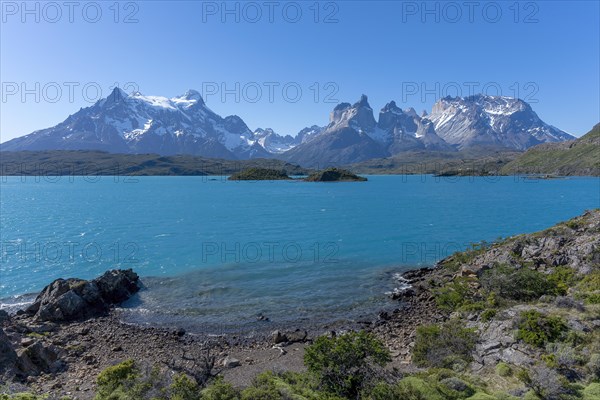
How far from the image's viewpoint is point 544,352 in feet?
61.3

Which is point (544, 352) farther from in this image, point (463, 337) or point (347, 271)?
point (347, 271)

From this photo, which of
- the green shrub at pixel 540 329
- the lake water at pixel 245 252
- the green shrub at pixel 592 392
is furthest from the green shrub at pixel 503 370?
the lake water at pixel 245 252

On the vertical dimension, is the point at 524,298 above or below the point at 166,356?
above

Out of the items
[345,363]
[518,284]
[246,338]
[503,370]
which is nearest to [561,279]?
[518,284]

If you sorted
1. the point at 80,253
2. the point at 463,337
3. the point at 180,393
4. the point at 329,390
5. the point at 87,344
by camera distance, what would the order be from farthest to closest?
the point at 80,253
the point at 87,344
the point at 463,337
the point at 329,390
the point at 180,393

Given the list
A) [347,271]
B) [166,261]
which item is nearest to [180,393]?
[347,271]

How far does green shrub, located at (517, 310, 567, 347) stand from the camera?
19.5m

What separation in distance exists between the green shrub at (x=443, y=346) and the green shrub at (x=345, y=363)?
14.9 ft

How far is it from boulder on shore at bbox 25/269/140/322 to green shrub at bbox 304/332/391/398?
29091mm

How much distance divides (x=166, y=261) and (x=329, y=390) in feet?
155

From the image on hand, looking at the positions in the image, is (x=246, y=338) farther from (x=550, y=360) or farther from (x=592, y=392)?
(x=592, y=392)

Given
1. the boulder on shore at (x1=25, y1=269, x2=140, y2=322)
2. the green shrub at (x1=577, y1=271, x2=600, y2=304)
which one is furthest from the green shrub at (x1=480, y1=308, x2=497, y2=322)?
the boulder on shore at (x1=25, y1=269, x2=140, y2=322)

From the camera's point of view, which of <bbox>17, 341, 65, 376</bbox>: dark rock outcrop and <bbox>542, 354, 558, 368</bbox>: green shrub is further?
<bbox>17, 341, 65, 376</bbox>: dark rock outcrop

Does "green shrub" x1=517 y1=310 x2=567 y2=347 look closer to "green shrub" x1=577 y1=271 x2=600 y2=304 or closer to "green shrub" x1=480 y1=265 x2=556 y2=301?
"green shrub" x1=577 y1=271 x2=600 y2=304
